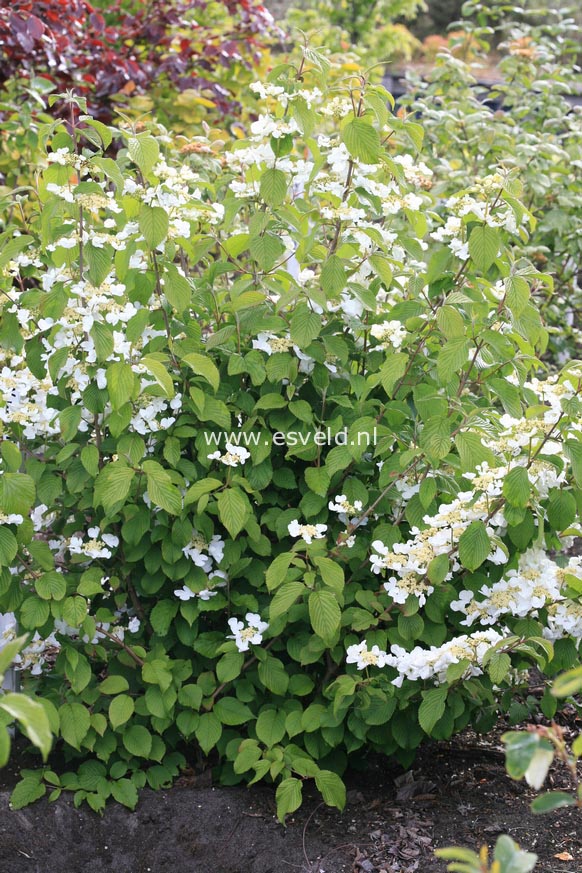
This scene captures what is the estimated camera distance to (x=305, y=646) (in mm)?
2189

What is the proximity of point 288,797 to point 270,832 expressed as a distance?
0.18m

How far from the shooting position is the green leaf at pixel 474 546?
1.88 meters

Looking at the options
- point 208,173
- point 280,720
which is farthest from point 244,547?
point 208,173

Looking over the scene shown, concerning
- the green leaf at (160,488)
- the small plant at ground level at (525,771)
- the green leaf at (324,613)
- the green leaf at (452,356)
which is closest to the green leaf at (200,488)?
the green leaf at (160,488)

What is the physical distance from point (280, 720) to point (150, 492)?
2.08 feet

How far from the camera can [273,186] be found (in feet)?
6.70

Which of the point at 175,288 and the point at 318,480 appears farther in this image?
the point at 318,480

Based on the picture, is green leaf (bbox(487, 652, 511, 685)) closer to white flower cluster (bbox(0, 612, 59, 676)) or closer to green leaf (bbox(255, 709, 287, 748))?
green leaf (bbox(255, 709, 287, 748))

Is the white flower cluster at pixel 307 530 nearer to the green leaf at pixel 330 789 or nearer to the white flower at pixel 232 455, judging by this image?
the white flower at pixel 232 455

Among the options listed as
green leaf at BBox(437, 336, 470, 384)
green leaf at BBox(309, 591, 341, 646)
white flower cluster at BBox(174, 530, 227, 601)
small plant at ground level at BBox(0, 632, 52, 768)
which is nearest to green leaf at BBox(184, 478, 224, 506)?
white flower cluster at BBox(174, 530, 227, 601)

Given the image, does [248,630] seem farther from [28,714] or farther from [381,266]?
[28,714]

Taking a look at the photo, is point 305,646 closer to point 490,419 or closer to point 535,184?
point 490,419

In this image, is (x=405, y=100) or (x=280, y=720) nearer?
(x=280, y=720)

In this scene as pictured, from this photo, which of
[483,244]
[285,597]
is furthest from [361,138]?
[285,597]
